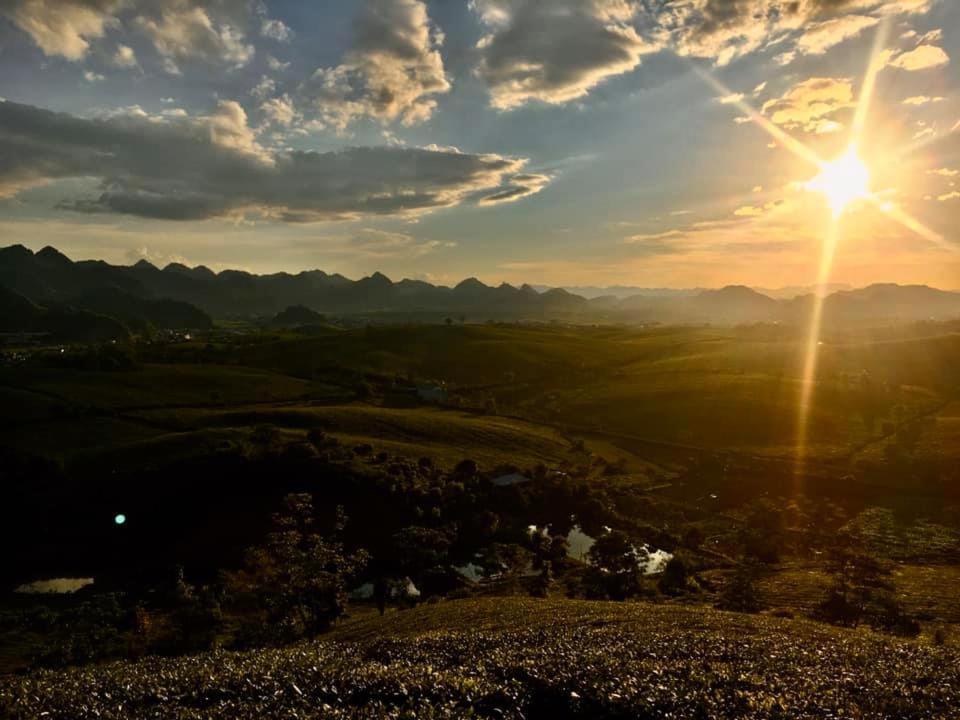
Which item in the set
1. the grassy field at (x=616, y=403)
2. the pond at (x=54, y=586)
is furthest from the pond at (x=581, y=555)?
the pond at (x=54, y=586)

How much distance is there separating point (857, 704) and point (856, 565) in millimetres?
60406

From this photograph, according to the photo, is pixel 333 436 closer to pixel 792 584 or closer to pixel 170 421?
pixel 170 421

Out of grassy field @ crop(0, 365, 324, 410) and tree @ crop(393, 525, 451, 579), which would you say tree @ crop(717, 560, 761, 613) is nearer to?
tree @ crop(393, 525, 451, 579)

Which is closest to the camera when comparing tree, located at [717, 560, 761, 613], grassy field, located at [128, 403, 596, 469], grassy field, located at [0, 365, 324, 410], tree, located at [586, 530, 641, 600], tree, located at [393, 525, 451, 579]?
tree, located at [717, 560, 761, 613]

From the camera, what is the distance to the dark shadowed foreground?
22.8 metres

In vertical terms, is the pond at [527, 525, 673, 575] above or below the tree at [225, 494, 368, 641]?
below

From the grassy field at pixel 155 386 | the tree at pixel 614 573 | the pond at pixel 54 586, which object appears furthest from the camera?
the grassy field at pixel 155 386

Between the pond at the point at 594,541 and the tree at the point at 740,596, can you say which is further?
the pond at the point at 594,541

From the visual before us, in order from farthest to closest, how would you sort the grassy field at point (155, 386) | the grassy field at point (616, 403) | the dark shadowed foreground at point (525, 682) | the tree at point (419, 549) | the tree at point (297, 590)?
1. the grassy field at point (155, 386)
2. the grassy field at point (616, 403)
3. the tree at point (419, 549)
4. the tree at point (297, 590)
5. the dark shadowed foreground at point (525, 682)

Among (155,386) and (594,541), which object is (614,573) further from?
(155,386)

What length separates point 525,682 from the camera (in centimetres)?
2597

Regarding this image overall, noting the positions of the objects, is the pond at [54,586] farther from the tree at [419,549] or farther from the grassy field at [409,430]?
the grassy field at [409,430]

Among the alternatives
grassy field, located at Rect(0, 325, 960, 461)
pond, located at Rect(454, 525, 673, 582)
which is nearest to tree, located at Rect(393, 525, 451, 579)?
pond, located at Rect(454, 525, 673, 582)

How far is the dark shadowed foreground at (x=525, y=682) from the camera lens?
2284 centimetres
